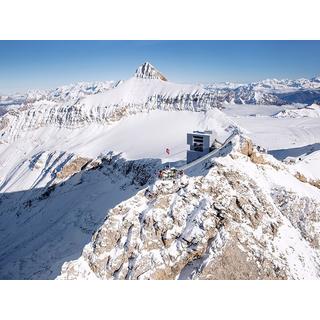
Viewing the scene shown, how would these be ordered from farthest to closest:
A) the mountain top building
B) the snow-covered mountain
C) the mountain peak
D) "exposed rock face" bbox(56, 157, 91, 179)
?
the mountain peak < "exposed rock face" bbox(56, 157, 91, 179) < the mountain top building < the snow-covered mountain

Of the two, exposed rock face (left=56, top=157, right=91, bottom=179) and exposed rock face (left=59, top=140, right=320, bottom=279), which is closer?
exposed rock face (left=59, top=140, right=320, bottom=279)

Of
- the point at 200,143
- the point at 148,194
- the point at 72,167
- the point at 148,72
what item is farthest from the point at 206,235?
the point at 148,72

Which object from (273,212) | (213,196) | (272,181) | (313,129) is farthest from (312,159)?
(313,129)

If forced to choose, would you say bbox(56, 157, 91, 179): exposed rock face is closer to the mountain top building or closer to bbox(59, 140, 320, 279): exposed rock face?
→ the mountain top building

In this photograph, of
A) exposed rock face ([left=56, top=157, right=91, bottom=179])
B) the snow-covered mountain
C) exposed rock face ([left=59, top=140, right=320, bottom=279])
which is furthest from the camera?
exposed rock face ([left=56, top=157, right=91, bottom=179])

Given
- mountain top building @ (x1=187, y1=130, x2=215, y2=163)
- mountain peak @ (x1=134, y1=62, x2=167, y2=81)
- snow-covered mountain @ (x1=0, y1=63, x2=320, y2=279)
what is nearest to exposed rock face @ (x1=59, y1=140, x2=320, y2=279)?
snow-covered mountain @ (x1=0, y1=63, x2=320, y2=279)

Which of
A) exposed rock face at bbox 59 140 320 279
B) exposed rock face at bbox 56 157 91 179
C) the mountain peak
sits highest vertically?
the mountain peak

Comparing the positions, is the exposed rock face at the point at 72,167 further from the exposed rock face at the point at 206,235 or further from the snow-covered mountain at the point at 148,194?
the exposed rock face at the point at 206,235
